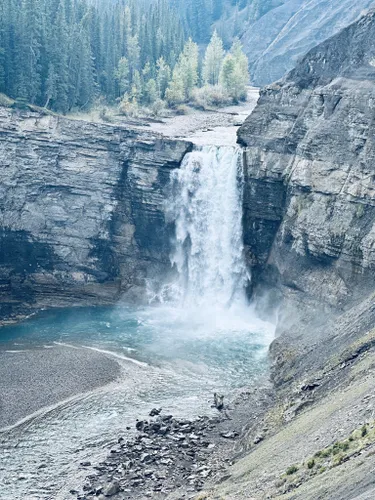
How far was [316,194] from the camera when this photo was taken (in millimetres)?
56094

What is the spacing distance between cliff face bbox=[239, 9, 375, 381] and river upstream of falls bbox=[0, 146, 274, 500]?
8.67 feet

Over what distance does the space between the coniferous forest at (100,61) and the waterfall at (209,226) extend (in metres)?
20.6

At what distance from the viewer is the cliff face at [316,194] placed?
51.9 m

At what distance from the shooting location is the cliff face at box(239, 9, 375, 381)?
5191 centimetres

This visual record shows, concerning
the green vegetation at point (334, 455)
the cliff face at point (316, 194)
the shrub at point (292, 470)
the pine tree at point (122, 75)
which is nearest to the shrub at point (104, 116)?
the pine tree at point (122, 75)

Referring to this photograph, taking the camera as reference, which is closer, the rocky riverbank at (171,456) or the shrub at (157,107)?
the rocky riverbank at (171,456)

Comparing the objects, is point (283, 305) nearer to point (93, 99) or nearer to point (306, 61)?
point (306, 61)

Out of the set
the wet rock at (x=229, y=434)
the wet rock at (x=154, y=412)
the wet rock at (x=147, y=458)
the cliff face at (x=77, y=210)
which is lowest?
the wet rock at (x=147, y=458)

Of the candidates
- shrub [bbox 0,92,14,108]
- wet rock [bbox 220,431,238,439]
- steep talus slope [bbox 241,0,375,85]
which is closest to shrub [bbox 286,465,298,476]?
wet rock [bbox 220,431,238,439]

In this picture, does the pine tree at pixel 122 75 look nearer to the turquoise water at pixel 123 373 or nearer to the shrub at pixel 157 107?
the shrub at pixel 157 107

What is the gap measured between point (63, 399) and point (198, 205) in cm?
2596

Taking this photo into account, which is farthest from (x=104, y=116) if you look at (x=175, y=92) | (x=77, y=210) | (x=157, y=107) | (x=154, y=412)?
(x=154, y=412)

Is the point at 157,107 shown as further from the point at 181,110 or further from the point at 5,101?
the point at 5,101

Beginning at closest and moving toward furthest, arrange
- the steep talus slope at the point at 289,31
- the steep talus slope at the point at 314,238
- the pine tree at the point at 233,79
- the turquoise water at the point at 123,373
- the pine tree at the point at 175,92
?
the steep talus slope at the point at 314,238
the turquoise water at the point at 123,373
the pine tree at the point at 175,92
the pine tree at the point at 233,79
the steep talus slope at the point at 289,31
